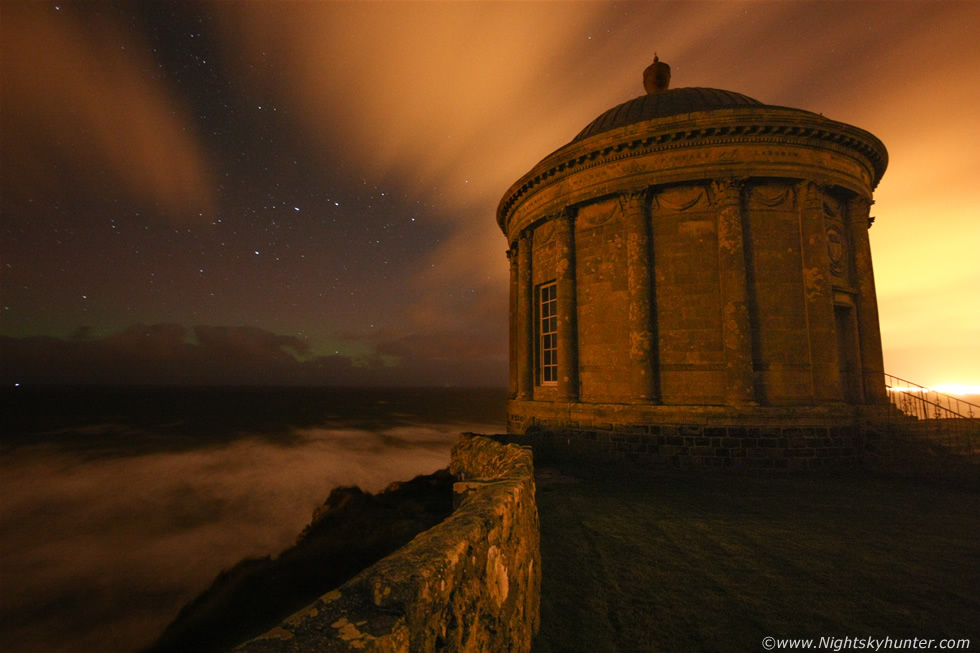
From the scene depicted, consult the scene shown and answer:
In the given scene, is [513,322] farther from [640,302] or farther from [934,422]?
[934,422]

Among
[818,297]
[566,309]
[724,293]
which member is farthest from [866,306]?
[566,309]

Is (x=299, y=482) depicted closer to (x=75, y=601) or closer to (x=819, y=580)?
(x=75, y=601)

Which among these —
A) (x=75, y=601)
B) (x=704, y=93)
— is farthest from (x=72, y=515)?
(x=704, y=93)

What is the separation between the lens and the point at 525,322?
14.9 m

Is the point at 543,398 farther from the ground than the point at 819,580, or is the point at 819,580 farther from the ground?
the point at 543,398

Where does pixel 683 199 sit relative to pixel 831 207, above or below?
above

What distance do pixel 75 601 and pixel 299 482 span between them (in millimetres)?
12988

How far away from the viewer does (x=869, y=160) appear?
478 inches

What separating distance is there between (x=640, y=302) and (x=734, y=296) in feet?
7.15

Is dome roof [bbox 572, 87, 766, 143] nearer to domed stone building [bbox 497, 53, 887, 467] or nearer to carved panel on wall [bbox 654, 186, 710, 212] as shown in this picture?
domed stone building [bbox 497, 53, 887, 467]

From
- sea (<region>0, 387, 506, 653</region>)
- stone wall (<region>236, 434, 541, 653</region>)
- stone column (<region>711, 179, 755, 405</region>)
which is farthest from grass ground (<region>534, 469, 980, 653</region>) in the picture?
sea (<region>0, 387, 506, 653</region>)

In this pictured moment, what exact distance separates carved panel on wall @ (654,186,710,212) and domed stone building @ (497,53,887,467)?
0.03 m

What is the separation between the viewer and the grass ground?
12.9 ft

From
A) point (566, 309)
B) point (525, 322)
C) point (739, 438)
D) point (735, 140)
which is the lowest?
point (739, 438)
